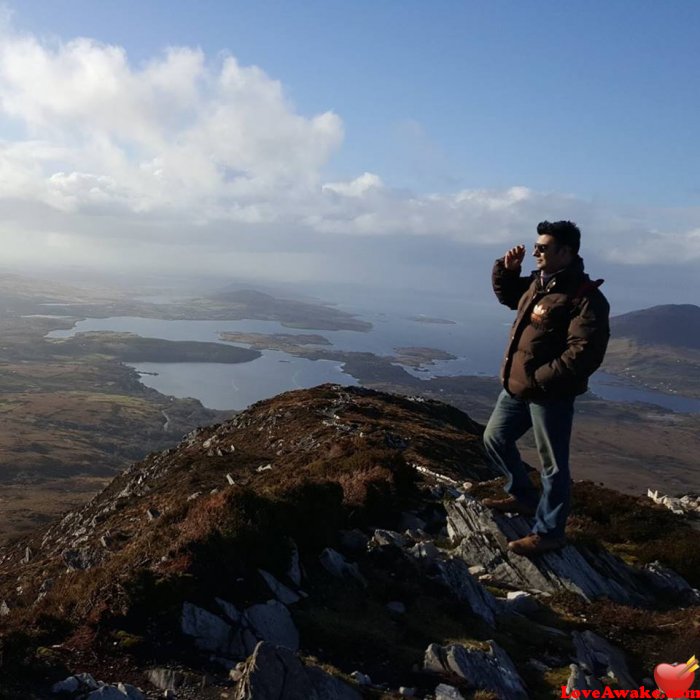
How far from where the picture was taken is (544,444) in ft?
29.0

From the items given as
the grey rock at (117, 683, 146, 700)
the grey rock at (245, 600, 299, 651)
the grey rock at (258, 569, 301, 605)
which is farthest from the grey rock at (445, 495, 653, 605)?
the grey rock at (117, 683, 146, 700)

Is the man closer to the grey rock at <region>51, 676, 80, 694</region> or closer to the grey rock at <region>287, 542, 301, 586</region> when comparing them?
the grey rock at <region>287, 542, 301, 586</region>

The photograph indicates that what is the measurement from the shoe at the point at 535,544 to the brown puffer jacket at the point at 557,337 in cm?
269

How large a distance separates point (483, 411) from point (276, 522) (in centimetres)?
18623

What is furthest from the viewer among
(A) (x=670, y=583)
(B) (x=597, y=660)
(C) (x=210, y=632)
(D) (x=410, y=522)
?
(D) (x=410, y=522)

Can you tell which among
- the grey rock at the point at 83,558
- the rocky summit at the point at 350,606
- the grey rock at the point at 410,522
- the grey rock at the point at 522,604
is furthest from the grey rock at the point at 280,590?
the grey rock at the point at 83,558

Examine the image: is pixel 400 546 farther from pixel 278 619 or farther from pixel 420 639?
pixel 278 619

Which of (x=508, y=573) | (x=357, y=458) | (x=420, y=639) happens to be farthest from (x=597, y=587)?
(x=357, y=458)

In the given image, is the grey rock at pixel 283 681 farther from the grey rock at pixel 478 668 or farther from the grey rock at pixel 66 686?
the grey rock at pixel 66 686

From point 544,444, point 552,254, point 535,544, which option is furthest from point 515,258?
point 535,544

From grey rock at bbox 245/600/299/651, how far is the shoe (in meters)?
4.43

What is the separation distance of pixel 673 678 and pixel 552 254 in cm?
552

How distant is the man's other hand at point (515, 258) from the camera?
9093 millimetres

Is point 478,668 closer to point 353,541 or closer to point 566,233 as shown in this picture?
point 353,541
